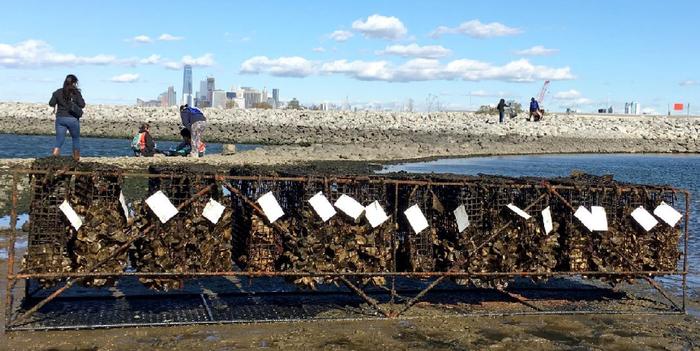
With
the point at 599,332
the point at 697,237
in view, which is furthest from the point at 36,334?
the point at 697,237

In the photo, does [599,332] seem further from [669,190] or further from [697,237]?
[697,237]

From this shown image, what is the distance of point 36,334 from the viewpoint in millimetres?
9086

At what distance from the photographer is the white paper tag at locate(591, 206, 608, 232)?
11172 mm

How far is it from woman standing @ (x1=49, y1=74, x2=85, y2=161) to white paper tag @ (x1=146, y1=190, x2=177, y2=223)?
7.30m

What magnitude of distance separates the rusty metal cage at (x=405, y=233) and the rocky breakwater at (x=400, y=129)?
4069 cm

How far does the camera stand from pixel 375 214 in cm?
1033

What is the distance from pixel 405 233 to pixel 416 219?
14.6 inches

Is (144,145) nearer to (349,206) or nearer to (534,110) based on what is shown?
(349,206)

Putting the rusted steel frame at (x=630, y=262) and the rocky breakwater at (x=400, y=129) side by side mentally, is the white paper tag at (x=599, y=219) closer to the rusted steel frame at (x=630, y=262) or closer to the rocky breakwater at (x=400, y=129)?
the rusted steel frame at (x=630, y=262)

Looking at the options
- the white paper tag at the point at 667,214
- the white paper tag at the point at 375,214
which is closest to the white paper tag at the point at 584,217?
the white paper tag at the point at 667,214

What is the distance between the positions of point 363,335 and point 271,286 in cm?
317

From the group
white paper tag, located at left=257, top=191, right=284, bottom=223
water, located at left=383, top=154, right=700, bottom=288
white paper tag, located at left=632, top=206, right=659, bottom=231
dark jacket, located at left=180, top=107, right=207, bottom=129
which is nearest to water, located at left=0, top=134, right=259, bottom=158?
dark jacket, located at left=180, top=107, right=207, bottom=129

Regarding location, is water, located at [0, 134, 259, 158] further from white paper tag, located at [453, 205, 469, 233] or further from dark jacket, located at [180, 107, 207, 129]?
white paper tag, located at [453, 205, 469, 233]

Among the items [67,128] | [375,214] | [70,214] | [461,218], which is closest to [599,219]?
[461,218]
